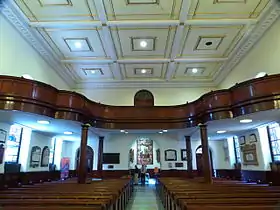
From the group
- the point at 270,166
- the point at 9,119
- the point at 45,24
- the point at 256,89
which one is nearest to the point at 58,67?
the point at 45,24

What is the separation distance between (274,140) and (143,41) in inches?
273

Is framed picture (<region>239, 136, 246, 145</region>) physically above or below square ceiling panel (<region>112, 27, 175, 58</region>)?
below

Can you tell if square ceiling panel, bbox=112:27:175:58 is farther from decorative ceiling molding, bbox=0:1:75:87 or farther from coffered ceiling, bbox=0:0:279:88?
decorative ceiling molding, bbox=0:1:75:87

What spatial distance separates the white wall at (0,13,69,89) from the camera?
7137mm

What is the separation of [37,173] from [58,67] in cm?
539

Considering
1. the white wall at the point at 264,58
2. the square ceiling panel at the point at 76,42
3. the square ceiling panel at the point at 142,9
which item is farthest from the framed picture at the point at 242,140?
the square ceiling panel at the point at 76,42

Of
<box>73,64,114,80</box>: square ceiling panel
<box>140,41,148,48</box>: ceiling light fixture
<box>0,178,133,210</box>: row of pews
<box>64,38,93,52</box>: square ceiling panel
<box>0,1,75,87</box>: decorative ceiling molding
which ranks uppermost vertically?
<box>140,41,148,48</box>: ceiling light fixture

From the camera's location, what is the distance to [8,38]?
7422mm

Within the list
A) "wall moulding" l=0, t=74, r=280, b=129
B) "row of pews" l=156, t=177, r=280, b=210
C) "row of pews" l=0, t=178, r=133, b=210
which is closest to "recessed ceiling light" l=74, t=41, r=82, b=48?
"wall moulding" l=0, t=74, r=280, b=129

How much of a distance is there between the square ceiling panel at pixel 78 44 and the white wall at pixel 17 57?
150 centimetres

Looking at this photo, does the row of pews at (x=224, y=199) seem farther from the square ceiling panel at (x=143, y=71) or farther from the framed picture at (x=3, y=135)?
the square ceiling panel at (x=143, y=71)

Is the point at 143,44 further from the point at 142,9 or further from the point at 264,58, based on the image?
the point at 264,58

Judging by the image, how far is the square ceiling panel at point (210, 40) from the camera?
28.3 feet

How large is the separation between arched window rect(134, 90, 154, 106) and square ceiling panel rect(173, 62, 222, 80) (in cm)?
196
